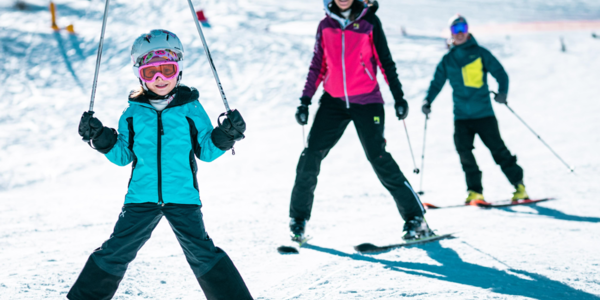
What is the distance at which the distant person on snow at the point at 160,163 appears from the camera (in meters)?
2.59

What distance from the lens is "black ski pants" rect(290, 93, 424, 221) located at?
405 centimetres

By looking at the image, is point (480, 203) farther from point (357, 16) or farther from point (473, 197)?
point (357, 16)

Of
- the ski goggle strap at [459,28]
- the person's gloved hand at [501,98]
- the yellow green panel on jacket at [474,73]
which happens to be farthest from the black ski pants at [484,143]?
the ski goggle strap at [459,28]

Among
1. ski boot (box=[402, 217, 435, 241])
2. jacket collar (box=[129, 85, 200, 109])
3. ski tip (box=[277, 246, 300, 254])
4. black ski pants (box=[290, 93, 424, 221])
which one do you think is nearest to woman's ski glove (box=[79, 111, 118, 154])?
jacket collar (box=[129, 85, 200, 109])

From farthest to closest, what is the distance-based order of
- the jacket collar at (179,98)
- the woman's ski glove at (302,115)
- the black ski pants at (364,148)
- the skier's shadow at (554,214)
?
the skier's shadow at (554,214)
the woman's ski glove at (302,115)
the black ski pants at (364,148)
the jacket collar at (179,98)

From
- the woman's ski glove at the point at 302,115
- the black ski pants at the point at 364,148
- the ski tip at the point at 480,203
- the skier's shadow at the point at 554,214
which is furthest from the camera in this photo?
the ski tip at the point at 480,203

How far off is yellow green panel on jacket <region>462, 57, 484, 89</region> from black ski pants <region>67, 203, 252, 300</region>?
12.7 feet

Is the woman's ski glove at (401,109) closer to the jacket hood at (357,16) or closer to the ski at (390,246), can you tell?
the jacket hood at (357,16)

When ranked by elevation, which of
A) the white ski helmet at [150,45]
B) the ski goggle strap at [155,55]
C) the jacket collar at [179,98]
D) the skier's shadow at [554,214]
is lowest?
the skier's shadow at [554,214]

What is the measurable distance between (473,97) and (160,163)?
3902mm

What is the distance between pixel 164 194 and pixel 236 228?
7.04 feet

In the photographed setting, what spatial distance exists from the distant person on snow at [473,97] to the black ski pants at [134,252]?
3.53 metres

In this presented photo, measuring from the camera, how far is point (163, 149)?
268 cm

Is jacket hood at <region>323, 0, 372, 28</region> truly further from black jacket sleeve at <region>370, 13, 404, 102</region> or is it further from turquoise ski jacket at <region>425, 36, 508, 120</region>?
turquoise ski jacket at <region>425, 36, 508, 120</region>
